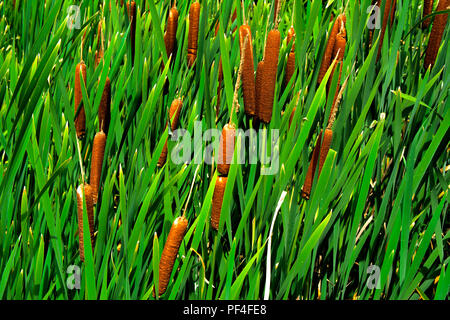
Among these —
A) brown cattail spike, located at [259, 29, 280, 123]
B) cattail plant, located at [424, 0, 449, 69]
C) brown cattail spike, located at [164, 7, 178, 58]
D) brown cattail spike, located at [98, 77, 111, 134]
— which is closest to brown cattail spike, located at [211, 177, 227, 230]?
brown cattail spike, located at [259, 29, 280, 123]

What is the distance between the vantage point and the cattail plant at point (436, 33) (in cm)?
100

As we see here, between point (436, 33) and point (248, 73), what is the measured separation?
1.49 ft

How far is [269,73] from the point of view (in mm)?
786

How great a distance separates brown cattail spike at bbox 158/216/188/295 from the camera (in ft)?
2.11

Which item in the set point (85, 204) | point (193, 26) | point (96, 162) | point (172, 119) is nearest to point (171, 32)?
point (193, 26)

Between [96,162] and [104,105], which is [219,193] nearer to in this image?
[96,162]

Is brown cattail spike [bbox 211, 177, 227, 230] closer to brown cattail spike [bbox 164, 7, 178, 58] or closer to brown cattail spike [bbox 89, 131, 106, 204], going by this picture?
brown cattail spike [bbox 89, 131, 106, 204]

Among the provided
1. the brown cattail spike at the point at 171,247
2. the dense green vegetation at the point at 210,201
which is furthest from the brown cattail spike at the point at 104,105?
the brown cattail spike at the point at 171,247

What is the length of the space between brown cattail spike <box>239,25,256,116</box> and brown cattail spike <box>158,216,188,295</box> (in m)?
0.25

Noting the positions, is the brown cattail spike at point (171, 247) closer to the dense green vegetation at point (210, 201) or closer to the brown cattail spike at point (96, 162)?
the dense green vegetation at point (210, 201)

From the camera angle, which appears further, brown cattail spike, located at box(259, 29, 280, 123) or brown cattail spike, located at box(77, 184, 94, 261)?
brown cattail spike, located at box(259, 29, 280, 123)
